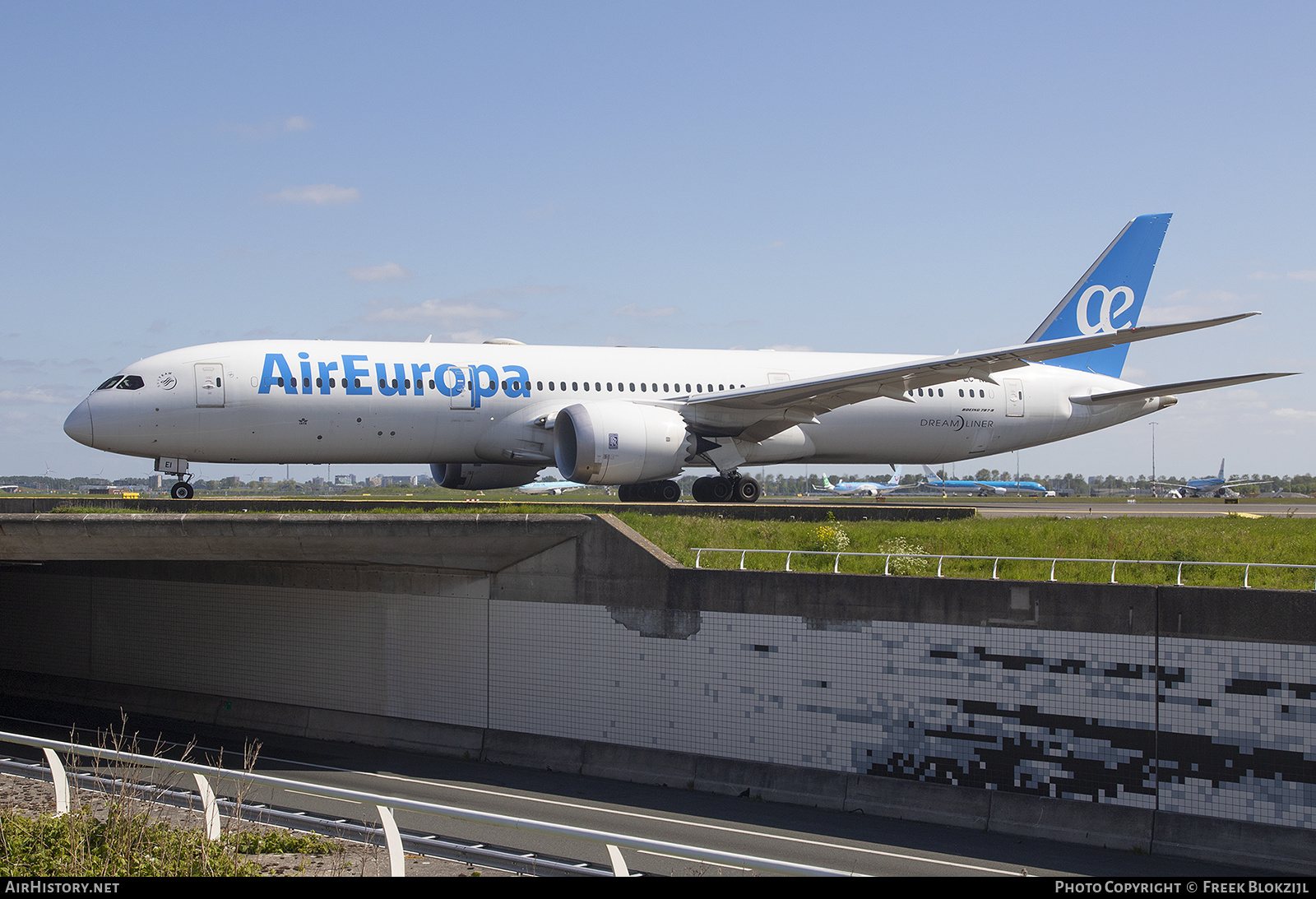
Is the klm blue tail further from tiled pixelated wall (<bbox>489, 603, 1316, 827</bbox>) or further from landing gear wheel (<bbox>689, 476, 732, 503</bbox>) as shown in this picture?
tiled pixelated wall (<bbox>489, 603, 1316, 827</bbox>)

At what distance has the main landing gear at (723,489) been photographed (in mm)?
30312

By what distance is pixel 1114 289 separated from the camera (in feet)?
119

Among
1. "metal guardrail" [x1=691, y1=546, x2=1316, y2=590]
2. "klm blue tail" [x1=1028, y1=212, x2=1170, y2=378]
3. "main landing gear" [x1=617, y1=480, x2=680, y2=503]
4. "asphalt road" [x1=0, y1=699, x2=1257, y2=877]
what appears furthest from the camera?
"klm blue tail" [x1=1028, y1=212, x2=1170, y2=378]

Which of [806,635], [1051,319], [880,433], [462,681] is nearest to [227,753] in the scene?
[462,681]

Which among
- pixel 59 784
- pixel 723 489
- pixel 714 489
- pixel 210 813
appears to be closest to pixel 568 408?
pixel 714 489

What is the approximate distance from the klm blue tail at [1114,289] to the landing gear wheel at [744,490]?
12.3m

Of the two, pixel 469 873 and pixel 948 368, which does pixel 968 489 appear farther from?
pixel 469 873

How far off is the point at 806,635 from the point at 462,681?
24.2ft

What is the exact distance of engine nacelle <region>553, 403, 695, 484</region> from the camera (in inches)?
1046

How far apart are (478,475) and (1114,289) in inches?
872

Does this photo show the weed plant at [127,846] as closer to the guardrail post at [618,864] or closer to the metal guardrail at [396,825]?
the metal guardrail at [396,825]

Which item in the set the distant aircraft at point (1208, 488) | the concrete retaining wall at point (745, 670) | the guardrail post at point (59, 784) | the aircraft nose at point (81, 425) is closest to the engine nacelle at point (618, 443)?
the concrete retaining wall at point (745, 670)

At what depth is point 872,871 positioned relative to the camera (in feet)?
45.1

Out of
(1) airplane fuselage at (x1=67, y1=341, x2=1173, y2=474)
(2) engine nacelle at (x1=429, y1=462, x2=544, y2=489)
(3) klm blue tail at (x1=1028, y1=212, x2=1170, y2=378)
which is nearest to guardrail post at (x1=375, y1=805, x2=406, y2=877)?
(1) airplane fuselage at (x1=67, y1=341, x2=1173, y2=474)
